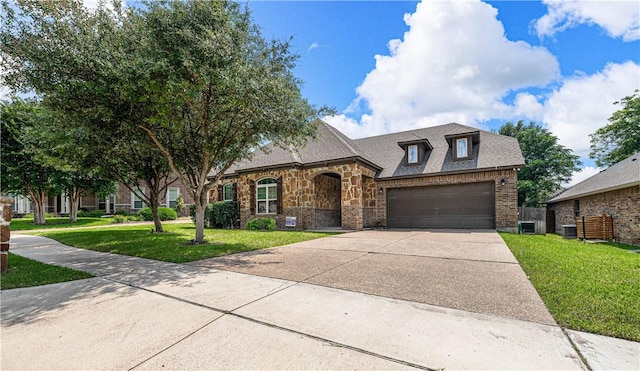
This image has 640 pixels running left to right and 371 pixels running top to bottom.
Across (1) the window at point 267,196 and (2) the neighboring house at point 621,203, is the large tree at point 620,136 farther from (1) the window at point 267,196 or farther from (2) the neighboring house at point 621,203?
(1) the window at point 267,196

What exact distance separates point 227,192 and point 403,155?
11758mm

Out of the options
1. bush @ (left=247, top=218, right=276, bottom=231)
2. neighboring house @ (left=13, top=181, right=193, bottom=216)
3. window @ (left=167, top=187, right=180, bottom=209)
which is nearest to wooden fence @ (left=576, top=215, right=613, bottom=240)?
bush @ (left=247, top=218, right=276, bottom=231)

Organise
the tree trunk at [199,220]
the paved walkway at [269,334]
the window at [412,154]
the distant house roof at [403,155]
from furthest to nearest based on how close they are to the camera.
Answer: the window at [412,154]
the distant house roof at [403,155]
the tree trunk at [199,220]
the paved walkway at [269,334]

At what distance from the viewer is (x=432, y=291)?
4371 mm

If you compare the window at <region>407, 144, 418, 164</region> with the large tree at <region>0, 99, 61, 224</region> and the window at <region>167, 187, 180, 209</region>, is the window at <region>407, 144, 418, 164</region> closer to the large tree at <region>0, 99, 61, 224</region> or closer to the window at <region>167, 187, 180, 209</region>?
the large tree at <region>0, 99, 61, 224</region>

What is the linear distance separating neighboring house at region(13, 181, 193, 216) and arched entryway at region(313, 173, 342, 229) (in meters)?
16.9

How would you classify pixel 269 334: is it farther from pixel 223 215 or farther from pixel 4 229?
pixel 223 215

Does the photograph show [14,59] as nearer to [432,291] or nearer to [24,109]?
[432,291]

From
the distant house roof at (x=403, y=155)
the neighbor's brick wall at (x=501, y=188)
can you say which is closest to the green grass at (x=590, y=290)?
the neighbor's brick wall at (x=501, y=188)

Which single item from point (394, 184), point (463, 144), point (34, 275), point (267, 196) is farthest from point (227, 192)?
point (463, 144)

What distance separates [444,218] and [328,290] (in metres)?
12.9

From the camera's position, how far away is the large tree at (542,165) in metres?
27.3

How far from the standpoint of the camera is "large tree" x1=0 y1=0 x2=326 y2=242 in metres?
6.45

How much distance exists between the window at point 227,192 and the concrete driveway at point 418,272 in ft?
36.6
